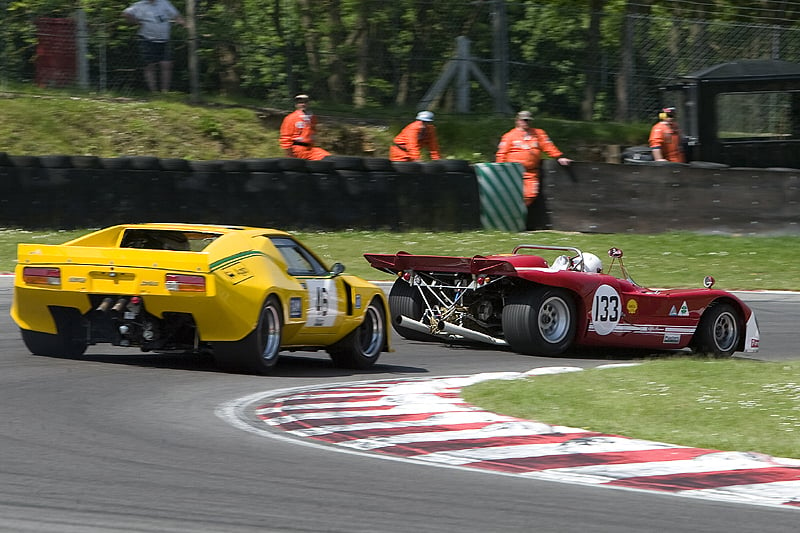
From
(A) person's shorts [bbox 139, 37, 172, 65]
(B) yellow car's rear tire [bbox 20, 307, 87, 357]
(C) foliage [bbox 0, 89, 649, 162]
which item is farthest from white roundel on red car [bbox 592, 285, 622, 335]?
(A) person's shorts [bbox 139, 37, 172, 65]

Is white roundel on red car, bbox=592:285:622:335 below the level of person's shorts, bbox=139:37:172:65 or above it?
below

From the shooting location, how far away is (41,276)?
371 inches

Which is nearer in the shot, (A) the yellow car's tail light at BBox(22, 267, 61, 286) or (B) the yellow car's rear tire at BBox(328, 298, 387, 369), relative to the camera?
(A) the yellow car's tail light at BBox(22, 267, 61, 286)

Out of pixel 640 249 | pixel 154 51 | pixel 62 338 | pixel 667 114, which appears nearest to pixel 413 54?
pixel 154 51

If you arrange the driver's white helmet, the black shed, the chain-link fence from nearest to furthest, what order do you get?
the driver's white helmet → the black shed → the chain-link fence

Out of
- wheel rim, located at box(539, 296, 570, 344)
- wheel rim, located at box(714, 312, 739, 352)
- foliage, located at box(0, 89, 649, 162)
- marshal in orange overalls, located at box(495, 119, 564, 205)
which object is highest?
foliage, located at box(0, 89, 649, 162)

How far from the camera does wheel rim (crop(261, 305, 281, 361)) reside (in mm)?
9391

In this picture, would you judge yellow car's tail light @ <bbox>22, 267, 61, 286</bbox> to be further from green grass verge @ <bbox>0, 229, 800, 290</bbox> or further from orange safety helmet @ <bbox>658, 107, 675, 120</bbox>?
orange safety helmet @ <bbox>658, 107, 675, 120</bbox>

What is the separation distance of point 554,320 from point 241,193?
7604 millimetres

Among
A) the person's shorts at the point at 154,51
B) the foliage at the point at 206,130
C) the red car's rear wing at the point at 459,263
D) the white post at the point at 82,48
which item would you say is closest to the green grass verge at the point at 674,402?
the red car's rear wing at the point at 459,263

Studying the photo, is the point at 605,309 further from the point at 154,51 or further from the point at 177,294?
the point at 154,51

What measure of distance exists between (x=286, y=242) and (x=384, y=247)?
8121 mm

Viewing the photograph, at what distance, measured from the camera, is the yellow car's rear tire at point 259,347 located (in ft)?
30.3

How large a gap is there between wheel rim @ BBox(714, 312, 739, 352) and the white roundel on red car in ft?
4.35
